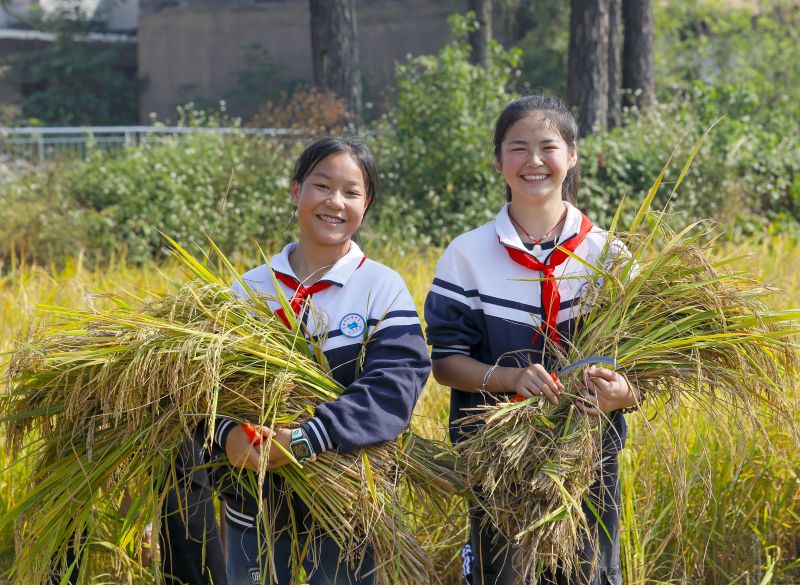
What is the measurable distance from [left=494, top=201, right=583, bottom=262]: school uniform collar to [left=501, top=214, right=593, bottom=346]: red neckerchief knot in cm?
1

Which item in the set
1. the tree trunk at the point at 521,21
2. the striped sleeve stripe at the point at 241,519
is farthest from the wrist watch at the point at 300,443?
the tree trunk at the point at 521,21

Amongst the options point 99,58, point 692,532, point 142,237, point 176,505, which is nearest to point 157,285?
point 142,237

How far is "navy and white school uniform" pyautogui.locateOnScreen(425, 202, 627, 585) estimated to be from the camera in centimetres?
277

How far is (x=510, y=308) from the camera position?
279cm

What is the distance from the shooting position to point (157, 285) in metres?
5.93

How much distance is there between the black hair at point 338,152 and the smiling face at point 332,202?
0.02 metres

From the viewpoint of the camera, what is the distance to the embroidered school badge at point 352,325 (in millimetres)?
2719

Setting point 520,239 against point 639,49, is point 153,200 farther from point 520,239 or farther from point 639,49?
point 639,49

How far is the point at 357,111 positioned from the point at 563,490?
7.61 m

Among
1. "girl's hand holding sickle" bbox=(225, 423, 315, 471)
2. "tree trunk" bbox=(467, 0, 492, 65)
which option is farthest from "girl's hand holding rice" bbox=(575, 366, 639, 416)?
"tree trunk" bbox=(467, 0, 492, 65)

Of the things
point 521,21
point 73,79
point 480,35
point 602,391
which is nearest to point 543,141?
point 602,391

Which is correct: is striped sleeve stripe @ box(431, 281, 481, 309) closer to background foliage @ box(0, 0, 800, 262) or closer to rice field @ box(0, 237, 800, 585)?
rice field @ box(0, 237, 800, 585)

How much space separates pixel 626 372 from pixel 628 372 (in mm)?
16

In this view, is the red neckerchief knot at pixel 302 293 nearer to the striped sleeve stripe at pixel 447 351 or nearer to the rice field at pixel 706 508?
the striped sleeve stripe at pixel 447 351
